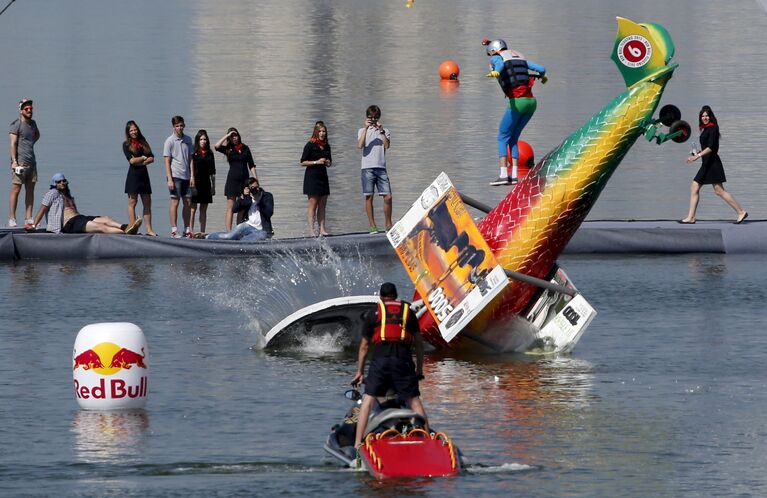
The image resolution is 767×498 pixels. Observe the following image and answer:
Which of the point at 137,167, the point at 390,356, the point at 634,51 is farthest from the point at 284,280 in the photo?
the point at 390,356

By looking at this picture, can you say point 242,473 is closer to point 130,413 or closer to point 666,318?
point 130,413

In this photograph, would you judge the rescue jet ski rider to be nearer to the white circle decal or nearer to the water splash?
the water splash

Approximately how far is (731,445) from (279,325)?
643 cm

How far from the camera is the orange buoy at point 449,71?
50188 millimetres

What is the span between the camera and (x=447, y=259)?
68.1ft

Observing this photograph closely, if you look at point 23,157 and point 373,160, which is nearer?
point 373,160

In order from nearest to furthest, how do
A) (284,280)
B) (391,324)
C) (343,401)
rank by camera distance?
1. (391,324)
2. (343,401)
3. (284,280)

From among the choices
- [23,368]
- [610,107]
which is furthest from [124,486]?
[610,107]

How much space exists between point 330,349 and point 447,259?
1.85 m

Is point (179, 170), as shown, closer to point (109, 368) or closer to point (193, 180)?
point (193, 180)

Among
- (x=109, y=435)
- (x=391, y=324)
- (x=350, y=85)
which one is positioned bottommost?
(x=109, y=435)

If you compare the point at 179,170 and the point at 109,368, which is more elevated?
the point at 179,170

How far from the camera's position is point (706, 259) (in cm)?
2698

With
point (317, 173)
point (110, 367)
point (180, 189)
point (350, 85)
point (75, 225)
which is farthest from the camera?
point (350, 85)
